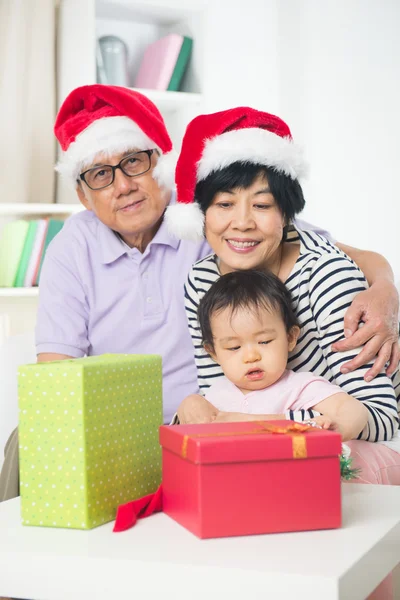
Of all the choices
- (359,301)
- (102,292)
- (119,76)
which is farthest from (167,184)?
(119,76)

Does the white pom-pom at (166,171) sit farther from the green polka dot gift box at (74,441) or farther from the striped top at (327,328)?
the green polka dot gift box at (74,441)

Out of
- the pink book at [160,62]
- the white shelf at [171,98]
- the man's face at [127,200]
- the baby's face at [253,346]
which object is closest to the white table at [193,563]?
the baby's face at [253,346]

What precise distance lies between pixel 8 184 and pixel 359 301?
194 cm

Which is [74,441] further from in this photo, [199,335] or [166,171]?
[166,171]

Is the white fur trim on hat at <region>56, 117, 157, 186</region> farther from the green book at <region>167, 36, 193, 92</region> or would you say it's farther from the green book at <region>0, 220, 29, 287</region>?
the green book at <region>167, 36, 193, 92</region>

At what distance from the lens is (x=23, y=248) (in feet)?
9.36

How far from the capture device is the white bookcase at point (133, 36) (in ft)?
9.68

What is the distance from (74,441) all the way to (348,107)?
110 inches

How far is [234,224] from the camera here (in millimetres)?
1455

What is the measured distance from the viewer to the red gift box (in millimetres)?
870

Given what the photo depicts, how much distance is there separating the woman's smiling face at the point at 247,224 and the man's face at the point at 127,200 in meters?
0.36

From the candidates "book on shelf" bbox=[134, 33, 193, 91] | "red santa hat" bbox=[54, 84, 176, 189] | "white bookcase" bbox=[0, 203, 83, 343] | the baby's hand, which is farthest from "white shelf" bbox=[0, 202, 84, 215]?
the baby's hand

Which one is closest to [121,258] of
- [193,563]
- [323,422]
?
[323,422]

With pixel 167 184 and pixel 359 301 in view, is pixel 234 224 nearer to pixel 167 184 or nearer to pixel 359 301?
pixel 359 301
